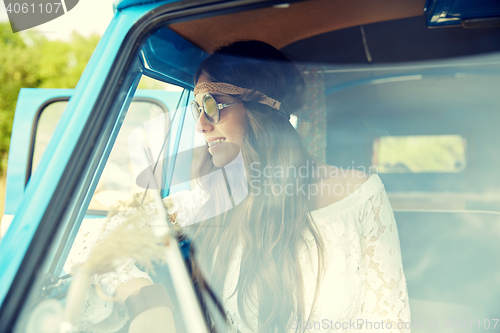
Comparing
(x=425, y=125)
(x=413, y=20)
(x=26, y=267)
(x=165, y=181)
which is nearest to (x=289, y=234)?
(x=165, y=181)

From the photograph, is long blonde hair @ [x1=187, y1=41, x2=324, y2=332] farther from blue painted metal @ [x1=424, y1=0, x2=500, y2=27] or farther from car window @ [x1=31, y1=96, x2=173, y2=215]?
blue painted metal @ [x1=424, y1=0, x2=500, y2=27]

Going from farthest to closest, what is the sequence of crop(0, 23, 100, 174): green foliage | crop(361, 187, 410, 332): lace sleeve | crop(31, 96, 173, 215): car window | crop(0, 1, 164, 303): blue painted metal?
crop(0, 23, 100, 174): green foliage < crop(361, 187, 410, 332): lace sleeve < crop(31, 96, 173, 215): car window < crop(0, 1, 164, 303): blue painted metal

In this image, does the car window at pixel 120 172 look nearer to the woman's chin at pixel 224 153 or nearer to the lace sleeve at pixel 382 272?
the woman's chin at pixel 224 153

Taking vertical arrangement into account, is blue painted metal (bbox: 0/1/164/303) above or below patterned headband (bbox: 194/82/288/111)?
below

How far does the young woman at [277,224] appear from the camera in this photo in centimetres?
114

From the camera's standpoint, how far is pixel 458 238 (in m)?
2.04

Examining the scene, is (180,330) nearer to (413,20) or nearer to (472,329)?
(472,329)

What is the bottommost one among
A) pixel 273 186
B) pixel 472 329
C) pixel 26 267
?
pixel 472 329

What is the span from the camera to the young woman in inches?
44.8

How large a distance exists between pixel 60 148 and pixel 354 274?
1033 millimetres

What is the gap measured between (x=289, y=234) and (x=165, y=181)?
529 mm

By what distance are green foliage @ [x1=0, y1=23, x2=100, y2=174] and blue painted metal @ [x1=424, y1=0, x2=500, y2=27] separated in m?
15.2

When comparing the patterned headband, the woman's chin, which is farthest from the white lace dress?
the patterned headband

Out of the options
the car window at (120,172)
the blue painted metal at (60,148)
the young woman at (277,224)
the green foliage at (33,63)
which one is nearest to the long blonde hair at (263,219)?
the young woman at (277,224)
